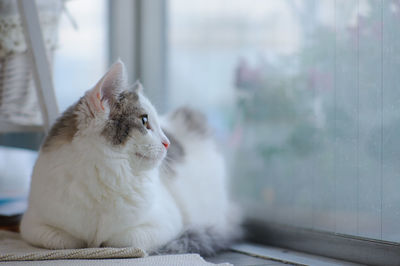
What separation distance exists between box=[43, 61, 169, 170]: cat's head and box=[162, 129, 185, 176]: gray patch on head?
0.30 meters

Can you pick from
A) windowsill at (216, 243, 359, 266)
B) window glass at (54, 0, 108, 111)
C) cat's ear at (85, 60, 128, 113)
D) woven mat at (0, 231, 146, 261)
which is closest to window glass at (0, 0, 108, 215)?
window glass at (54, 0, 108, 111)

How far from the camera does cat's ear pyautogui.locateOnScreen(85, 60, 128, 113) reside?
1355 mm

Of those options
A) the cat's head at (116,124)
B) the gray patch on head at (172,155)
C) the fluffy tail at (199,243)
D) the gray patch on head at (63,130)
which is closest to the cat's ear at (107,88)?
the cat's head at (116,124)

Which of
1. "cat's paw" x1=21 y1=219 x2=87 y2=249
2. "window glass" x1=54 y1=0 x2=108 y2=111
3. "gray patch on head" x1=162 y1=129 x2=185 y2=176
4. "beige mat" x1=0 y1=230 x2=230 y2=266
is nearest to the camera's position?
"beige mat" x1=0 y1=230 x2=230 y2=266

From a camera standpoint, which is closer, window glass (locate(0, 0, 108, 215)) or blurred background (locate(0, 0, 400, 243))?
blurred background (locate(0, 0, 400, 243))

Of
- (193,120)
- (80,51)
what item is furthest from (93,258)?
(80,51)

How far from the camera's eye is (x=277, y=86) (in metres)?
2.12

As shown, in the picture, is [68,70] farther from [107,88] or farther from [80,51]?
[107,88]

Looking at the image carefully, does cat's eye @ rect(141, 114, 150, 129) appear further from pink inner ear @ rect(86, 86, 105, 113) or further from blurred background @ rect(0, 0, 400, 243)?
blurred background @ rect(0, 0, 400, 243)

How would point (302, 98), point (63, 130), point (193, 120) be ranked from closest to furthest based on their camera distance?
point (63, 130) → point (302, 98) → point (193, 120)

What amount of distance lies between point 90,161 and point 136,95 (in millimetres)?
279

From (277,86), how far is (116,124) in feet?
3.27

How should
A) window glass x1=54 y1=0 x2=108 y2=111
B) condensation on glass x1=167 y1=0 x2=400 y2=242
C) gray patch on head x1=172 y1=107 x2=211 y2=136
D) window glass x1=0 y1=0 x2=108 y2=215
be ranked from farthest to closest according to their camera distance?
window glass x1=54 y1=0 x2=108 y2=111
window glass x1=0 y1=0 x2=108 y2=215
gray patch on head x1=172 y1=107 x2=211 y2=136
condensation on glass x1=167 y1=0 x2=400 y2=242

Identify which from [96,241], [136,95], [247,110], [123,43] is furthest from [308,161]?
[123,43]
